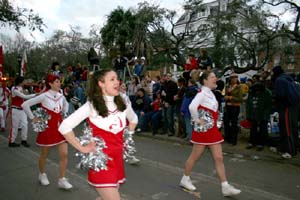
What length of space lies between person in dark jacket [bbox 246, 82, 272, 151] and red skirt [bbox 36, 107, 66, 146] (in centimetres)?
484

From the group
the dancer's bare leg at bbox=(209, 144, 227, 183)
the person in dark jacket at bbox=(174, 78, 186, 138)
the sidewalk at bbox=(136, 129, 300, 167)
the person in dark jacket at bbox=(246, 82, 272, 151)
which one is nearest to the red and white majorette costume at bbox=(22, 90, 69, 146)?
the dancer's bare leg at bbox=(209, 144, 227, 183)

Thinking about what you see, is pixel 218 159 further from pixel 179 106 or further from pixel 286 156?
pixel 179 106

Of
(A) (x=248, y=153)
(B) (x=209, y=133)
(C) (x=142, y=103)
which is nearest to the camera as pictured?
(B) (x=209, y=133)

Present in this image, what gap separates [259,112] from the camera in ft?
30.4

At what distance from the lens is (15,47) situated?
7000 cm

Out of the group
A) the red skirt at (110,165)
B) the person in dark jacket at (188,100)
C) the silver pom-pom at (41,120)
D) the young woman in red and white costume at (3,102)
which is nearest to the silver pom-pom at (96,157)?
the red skirt at (110,165)

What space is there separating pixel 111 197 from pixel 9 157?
6.71 metres

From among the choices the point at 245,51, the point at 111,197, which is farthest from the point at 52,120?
the point at 245,51

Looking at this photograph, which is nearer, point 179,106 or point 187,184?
point 187,184

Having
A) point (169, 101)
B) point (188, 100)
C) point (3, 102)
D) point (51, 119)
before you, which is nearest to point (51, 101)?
point (51, 119)

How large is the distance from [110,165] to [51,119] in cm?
324

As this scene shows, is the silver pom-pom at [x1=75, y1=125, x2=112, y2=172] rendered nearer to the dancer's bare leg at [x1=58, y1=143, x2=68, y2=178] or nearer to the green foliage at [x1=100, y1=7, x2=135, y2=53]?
the dancer's bare leg at [x1=58, y1=143, x2=68, y2=178]

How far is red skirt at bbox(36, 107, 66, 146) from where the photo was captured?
6398 mm

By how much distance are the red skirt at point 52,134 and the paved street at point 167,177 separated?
80 centimetres
